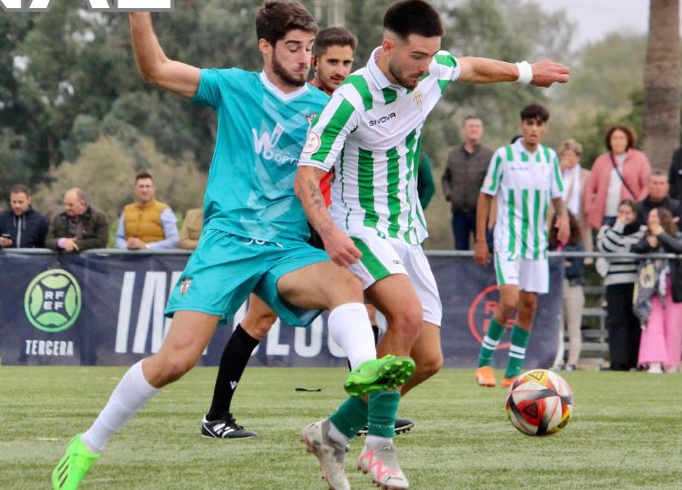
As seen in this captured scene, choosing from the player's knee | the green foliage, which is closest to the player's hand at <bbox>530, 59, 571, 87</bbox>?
the player's knee

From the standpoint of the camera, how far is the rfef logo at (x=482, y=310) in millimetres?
15227

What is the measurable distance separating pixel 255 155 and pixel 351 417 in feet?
4.28

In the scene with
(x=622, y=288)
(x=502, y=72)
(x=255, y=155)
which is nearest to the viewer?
(x=255, y=155)

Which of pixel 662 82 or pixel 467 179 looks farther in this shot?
pixel 662 82

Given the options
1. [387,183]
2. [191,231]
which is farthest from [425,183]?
[387,183]

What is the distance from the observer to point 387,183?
21.8ft

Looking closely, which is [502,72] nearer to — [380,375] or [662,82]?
[380,375]

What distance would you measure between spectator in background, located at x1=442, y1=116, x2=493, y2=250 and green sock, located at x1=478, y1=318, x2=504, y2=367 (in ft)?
10.7

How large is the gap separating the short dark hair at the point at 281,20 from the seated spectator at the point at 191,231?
9.26 m

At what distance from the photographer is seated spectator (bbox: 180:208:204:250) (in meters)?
15.9

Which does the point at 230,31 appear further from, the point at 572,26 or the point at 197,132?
the point at 572,26

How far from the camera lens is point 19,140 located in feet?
153

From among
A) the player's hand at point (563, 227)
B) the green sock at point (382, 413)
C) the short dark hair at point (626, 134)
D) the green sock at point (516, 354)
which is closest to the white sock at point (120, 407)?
the green sock at point (382, 413)

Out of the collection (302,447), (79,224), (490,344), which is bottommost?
(490,344)
